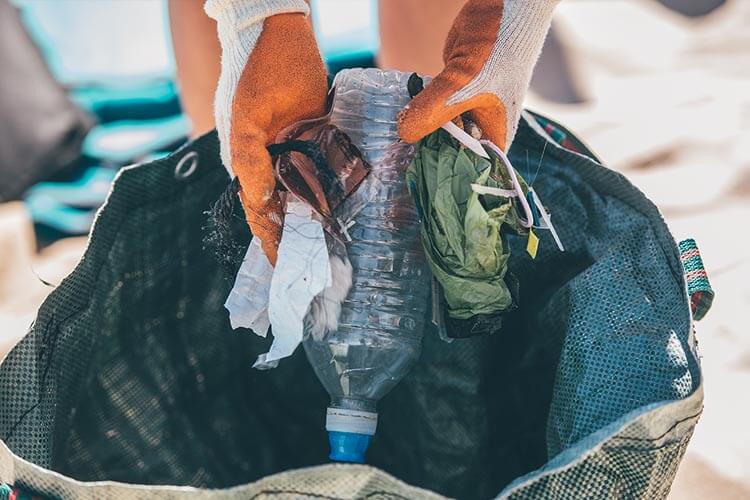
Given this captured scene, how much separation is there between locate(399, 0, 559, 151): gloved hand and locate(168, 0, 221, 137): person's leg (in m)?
0.55

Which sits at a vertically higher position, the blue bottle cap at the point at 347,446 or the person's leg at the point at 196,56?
the person's leg at the point at 196,56

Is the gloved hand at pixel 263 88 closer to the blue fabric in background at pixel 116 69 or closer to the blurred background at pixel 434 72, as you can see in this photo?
the blurred background at pixel 434 72

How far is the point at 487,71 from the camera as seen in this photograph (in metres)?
0.95

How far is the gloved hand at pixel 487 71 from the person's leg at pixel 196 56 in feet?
1.81

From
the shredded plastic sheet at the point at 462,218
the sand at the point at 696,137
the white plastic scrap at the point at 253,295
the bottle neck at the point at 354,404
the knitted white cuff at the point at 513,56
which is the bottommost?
the sand at the point at 696,137

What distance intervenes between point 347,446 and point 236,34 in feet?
1.51

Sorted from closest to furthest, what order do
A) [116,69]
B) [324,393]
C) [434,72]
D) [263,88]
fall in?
[263,88] → [324,393] → [434,72] → [116,69]

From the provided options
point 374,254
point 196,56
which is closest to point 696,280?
point 374,254

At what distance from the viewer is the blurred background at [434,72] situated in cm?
147

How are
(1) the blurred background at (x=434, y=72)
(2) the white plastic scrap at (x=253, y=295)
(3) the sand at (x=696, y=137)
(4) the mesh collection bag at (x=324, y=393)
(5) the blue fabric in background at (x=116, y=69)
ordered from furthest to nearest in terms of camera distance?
(5) the blue fabric in background at (x=116, y=69) → (1) the blurred background at (x=434, y=72) → (3) the sand at (x=696, y=137) → (2) the white plastic scrap at (x=253, y=295) → (4) the mesh collection bag at (x=324, y=393)

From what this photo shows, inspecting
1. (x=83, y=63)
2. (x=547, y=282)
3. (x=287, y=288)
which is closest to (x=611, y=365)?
(x=547, y=282)

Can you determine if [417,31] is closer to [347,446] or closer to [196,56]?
[196,56]

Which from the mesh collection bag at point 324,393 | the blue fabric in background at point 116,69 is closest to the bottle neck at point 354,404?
the mesh collection bag at point 324,393

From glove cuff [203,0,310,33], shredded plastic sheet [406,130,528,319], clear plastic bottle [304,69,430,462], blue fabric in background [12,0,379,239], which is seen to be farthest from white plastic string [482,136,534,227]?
blue fabric in background [12,0,379,239]
